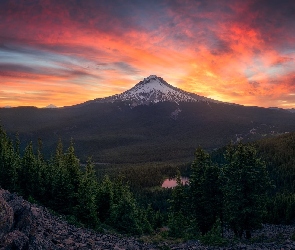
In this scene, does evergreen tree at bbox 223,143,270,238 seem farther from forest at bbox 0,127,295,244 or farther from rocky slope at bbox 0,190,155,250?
rocky slope at bbox 0,190,155,250

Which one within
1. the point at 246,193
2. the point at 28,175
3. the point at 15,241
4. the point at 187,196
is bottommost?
the point at 187,196

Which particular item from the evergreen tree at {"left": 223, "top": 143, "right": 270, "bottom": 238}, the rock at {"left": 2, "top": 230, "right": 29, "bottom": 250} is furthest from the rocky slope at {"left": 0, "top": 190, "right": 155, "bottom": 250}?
the evergreen tree at {"left": 223, "top": 143, "right": 270, "bottom": 238}

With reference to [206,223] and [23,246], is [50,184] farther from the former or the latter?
[23,246]

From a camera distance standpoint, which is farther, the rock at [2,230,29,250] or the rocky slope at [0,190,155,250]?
the rocky slope at [0,190,155,250]

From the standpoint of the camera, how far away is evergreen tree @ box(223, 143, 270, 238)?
1205 inches

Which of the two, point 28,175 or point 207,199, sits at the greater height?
point 28,175

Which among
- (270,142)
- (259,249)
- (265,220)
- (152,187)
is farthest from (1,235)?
(270,142)

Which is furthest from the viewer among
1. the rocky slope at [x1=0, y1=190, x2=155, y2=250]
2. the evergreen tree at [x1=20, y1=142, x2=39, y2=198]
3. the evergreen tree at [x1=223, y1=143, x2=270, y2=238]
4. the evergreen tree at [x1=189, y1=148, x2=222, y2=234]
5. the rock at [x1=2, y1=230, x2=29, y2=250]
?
the evergreen tree at [x1=20, y1=142, x2=39, y2=198]

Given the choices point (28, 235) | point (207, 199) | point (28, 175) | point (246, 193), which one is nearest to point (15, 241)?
point (28, 235)

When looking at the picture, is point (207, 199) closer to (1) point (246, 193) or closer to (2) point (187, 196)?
(2) point (187, 196)

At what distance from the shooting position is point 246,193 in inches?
1223

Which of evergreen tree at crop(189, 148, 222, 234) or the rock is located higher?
the rock

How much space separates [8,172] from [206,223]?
94.9 ft

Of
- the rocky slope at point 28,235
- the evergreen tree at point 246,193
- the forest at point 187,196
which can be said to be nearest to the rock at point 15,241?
the rocky slope at point 28,235
